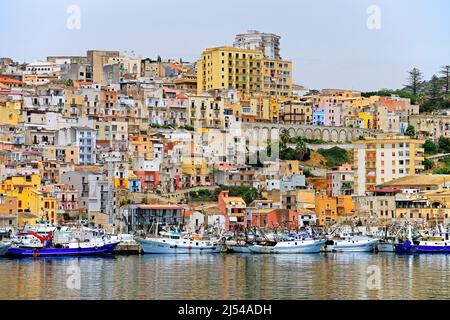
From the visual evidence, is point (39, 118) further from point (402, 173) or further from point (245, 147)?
point (402, 173)

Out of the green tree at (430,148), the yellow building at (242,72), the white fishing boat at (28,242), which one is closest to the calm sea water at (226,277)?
the white fishing boat at (28,242)

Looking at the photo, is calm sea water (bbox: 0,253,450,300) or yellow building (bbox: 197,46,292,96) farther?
yellow building (bbox: 197,46,292,96)

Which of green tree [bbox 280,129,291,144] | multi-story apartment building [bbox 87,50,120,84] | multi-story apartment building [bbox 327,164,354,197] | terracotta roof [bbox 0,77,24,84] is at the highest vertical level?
multi-story apartment building [bbox 87,50,120,84]

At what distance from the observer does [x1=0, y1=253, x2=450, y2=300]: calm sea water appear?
1320 inches

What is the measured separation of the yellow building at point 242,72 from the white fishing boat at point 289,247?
28637mm

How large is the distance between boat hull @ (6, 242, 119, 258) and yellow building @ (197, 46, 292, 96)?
1226 inches

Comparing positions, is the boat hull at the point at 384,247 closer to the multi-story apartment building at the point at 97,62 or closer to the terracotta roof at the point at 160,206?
the terracotta roof at the point at 160,206

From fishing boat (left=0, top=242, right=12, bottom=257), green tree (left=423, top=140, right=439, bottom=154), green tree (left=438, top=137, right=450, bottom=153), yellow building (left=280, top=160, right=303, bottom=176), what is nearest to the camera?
fishing boat (left=0, top=242, right=12, bottom=257)

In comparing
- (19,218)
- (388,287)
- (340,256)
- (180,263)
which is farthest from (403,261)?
(19,218)

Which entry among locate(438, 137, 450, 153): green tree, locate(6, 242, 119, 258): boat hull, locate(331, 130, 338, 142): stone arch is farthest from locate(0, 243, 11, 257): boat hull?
locate(438, 137, 450, 153): green tree

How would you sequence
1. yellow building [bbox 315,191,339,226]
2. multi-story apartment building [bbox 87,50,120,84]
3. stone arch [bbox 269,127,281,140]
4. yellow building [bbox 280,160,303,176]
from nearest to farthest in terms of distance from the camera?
yellow building [bbox 315,191,339,226] → yellow building [bbox 280,160,303,176] → stone arch [bbox 269,127,281,140] → multi-story apartment building [bbox 87,50,120,84]

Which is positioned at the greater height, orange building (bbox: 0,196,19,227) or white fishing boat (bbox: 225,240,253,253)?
orange building (bbox: 0,196,19,227)

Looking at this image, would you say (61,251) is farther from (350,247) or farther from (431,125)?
(431,125)

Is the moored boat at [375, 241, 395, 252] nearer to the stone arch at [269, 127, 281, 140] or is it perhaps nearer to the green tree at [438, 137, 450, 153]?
the stone arch at [269, 127, 281, 140]
